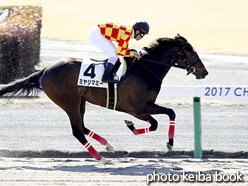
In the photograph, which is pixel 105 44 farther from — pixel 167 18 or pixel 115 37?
pixel 167 18

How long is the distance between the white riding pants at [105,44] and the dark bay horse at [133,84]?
25cm

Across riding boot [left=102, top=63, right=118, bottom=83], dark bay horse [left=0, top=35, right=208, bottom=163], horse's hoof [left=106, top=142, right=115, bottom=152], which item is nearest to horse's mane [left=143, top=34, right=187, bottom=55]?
dark bay horse [left=0, top=35, right=208, bottom=163]

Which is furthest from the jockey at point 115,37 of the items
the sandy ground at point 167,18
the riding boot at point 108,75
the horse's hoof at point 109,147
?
the sandy ground at point 167,18

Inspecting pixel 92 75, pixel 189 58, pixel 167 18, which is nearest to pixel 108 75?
pixel 92 75

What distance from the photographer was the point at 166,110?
21.0 ft

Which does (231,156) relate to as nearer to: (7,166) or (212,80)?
(7,166)

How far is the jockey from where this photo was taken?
6371mm

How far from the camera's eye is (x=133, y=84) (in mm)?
6496

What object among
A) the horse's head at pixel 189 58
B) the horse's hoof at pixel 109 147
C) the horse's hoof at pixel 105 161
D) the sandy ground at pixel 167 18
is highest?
the horse's head at pixel 189 58

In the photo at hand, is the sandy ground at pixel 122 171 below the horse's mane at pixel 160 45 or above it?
below

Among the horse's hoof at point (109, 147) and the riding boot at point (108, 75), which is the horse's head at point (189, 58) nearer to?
the riding boot at point (108, 75)

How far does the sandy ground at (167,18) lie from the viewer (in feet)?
Answer: 78.6

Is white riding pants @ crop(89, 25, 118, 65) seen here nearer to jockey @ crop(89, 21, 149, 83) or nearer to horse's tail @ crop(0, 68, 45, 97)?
jockey @ crop(89, 21, 149, 83)

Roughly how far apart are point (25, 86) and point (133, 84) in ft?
4.83
